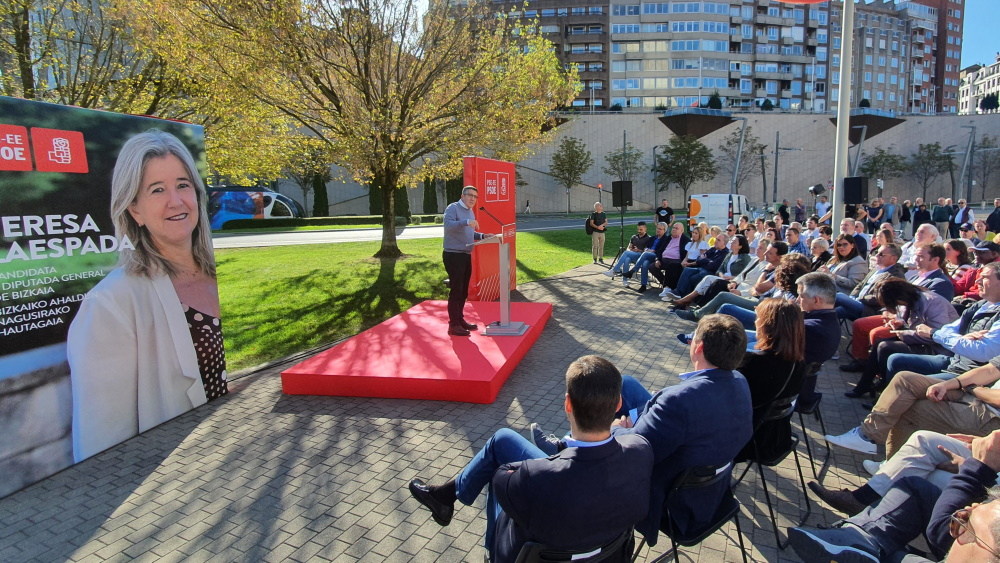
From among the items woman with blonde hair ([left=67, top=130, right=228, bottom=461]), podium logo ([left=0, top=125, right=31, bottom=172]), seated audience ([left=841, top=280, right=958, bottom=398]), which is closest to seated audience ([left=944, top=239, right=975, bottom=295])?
seated audience ([left=841, top=280, right=958, bottom=398])

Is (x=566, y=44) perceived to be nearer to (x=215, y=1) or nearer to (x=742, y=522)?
(x=215, y=1)

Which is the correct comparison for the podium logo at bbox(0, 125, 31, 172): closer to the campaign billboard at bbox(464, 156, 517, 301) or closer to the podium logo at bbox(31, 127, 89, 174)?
the podium logo at bbox(31, 127, 89, 174)

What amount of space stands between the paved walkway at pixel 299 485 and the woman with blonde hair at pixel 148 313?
0.25 meters

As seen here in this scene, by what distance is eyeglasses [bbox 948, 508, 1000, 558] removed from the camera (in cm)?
168

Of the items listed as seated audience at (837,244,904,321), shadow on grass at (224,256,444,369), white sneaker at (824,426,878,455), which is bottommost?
white sneaker at (824,426,878,455)

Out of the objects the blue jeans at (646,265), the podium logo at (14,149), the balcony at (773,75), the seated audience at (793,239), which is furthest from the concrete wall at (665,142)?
the podium logo at (14,149)

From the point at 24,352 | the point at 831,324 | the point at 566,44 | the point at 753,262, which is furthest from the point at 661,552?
the point at 566,44

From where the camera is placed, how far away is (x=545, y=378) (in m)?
5.84

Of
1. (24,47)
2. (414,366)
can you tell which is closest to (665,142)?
(24,47)

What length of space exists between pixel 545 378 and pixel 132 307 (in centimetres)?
394

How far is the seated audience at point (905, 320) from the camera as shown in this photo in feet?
15.0

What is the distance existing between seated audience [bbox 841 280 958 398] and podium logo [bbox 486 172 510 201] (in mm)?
6086

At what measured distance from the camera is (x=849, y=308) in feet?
19.0

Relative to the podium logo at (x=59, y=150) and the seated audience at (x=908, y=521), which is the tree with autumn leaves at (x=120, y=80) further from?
the seated audience at (x=908, y=521)
